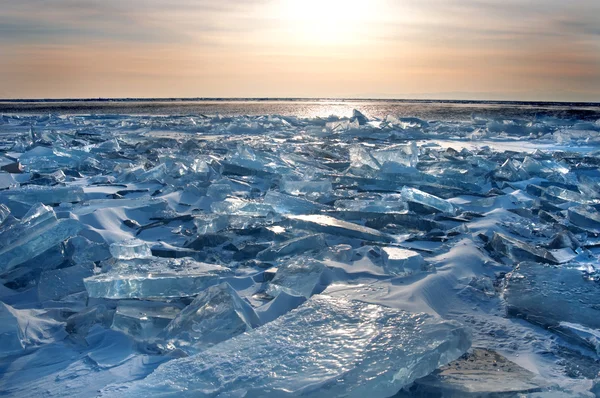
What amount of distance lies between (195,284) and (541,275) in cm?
171

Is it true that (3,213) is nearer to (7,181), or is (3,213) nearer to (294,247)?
(7,181)

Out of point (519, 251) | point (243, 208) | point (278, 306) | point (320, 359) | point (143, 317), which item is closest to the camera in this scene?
point (320, 359)

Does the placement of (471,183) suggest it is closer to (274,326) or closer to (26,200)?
(274,326)

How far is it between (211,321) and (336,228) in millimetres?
1328

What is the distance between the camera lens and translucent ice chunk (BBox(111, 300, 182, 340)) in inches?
72.7

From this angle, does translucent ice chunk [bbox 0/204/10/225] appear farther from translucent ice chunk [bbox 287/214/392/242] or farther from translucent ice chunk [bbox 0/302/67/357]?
translucent ice chunk [bbox 287/214/392/242]

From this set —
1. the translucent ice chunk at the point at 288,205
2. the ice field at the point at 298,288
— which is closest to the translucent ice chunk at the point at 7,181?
the ice field at the point at 298,288

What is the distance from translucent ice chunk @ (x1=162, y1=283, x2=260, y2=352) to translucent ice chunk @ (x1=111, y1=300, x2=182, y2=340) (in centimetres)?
9

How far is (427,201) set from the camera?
364cm

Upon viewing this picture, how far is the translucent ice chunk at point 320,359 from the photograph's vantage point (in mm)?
1330

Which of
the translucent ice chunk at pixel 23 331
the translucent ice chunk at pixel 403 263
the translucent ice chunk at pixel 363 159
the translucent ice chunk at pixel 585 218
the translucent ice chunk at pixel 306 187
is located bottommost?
the translucent ice chunk at pixel 23 331

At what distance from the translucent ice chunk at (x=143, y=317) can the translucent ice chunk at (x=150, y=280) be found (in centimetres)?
5

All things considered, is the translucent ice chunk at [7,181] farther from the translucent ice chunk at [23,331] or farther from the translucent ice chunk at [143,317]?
the translucent ice chunk at [143,317]

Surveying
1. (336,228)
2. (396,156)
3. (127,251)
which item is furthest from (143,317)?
(396,156)
